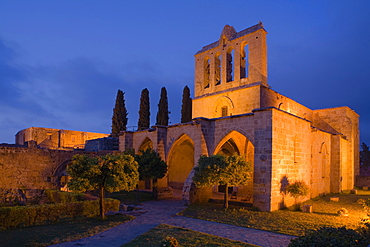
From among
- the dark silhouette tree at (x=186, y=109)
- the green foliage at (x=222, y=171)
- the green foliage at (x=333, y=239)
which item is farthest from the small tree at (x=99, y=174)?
the dark silhouette tree at (x=186, y=109)

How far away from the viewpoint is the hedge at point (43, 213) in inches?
365

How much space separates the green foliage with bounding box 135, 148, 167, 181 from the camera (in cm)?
1587

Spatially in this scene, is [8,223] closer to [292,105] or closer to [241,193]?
[241,193]

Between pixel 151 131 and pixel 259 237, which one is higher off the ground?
pixel 151 131

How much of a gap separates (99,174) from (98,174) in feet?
0.16

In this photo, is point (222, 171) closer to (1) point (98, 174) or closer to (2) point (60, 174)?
(1) point (98, 174)

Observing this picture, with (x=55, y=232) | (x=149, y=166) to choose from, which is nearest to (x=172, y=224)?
(x=55, y=232)

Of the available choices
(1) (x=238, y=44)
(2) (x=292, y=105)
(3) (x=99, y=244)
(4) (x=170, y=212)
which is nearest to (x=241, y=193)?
(4) (x=170, y=212)

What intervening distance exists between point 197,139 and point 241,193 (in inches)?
234

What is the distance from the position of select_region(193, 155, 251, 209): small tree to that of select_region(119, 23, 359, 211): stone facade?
775mm

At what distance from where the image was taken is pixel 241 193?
18.9 m

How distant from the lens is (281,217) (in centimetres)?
1135

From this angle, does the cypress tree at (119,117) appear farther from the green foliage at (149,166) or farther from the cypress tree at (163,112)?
the green foliage at (149,166)

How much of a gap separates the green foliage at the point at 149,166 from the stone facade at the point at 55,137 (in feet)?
48.8
